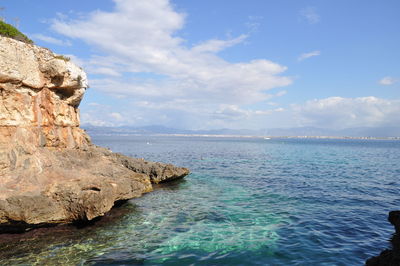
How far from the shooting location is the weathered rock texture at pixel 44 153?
51.6 feet

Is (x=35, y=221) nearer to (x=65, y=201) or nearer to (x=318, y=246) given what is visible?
(x=65, y=201)

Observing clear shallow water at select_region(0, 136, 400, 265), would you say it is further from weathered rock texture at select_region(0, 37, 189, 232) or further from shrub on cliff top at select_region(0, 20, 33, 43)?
shrub on cliff top at select_region(0, 20, 33, 43)

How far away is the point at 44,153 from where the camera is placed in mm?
19688

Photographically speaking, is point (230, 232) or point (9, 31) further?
point (9, 31)

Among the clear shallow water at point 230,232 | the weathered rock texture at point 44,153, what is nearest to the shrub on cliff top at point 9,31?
the weathered rock texture at point 44,153

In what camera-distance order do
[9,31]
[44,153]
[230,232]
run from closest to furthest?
[230,232]
[44,153]
[9,31]

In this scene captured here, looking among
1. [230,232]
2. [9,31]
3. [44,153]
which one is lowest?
[230,232]

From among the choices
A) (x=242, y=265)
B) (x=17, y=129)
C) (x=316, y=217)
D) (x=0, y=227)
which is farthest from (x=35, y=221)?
(x=316, y=217)

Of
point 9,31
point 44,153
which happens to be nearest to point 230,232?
point 44,153

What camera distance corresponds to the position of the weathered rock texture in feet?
51.6

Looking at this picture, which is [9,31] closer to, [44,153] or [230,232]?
[44,153]

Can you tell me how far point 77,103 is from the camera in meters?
26.6

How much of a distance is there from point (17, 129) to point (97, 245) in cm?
1100

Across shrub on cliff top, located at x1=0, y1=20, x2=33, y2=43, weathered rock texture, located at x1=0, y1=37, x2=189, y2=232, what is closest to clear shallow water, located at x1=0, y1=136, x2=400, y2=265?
weathered rock texture, located at x1=0, y1=37, x2=189, y2=232
